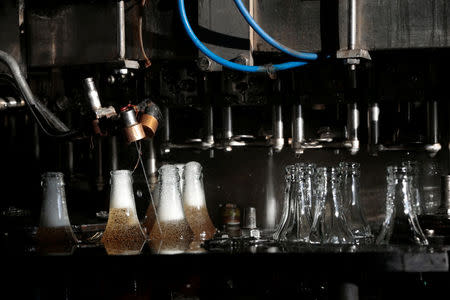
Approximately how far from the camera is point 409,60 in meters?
2.02

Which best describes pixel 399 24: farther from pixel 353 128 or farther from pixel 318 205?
pixel 318 205

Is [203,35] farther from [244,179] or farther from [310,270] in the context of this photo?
[310,270]

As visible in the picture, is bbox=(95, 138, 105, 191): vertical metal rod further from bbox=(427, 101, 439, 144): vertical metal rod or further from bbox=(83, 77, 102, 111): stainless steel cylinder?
bbox=(427, 101, 439, 144): vertical metal rod

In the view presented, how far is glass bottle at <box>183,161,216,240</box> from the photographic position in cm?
180

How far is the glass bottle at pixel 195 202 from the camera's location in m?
1.80

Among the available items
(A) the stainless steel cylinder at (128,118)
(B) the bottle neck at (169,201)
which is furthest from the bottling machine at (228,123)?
(B) the bottle neck at (169,201)

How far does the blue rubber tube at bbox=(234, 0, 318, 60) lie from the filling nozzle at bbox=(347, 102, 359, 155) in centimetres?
33

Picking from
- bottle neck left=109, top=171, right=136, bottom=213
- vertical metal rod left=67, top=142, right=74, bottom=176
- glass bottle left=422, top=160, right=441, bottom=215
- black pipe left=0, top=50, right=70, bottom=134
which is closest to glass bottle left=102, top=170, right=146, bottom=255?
bottle neck left=109, top=171, right=136, bottom=213

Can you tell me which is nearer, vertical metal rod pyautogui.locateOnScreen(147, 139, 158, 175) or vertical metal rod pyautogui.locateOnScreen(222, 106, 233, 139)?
vertical metal rod pyautogui.locateOnScreen(222, 106, 233, 139)

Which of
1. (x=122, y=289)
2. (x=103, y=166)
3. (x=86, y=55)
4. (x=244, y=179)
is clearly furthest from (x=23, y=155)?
(x=122, y=289)

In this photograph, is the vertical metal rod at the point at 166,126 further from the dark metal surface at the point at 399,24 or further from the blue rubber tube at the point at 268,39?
the dark metal surface at the point at 399,24

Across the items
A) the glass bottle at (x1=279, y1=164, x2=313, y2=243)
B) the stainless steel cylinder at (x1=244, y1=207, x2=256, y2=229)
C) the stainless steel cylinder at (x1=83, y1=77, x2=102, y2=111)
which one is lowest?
the stainless steel cylinder at (x1=244, y1=207, x2=256, y2=229)

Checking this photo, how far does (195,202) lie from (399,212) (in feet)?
2.08

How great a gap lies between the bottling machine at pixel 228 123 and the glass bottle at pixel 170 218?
2.7 inches
